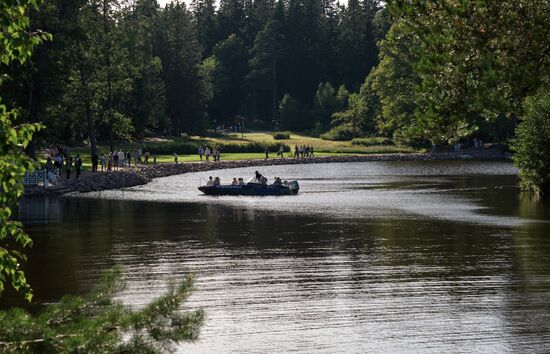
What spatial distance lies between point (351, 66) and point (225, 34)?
31.5m

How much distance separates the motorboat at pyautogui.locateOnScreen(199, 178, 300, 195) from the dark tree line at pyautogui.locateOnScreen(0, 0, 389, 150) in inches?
511

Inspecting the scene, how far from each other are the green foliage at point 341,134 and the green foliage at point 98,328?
115214 mm

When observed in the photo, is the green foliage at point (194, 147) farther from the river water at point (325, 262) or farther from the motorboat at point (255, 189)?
the river water at point (325, 262)

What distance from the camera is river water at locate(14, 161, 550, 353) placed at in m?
20.7

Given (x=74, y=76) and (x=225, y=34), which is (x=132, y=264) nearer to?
(x=74, y=76)

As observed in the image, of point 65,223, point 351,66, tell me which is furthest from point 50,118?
point 351,66

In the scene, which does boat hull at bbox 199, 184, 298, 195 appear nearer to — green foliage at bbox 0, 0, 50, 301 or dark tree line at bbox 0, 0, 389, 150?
dark tree line at bbox 0, 0, 389, 150

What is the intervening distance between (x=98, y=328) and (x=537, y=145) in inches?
1756

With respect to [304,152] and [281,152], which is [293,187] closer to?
[281,152]

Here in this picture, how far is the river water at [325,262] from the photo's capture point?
68.0 ft

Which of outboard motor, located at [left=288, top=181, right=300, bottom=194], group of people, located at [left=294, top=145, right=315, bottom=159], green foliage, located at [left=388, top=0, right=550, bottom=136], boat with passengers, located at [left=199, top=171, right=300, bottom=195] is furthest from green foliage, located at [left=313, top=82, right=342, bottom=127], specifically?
green foliage, located at [left=388, top=0, right=550, bottom=136]

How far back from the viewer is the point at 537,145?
2058 inches

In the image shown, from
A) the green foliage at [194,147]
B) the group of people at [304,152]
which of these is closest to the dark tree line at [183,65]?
the green foliage at [194,147]

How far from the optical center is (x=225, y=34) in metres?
177
